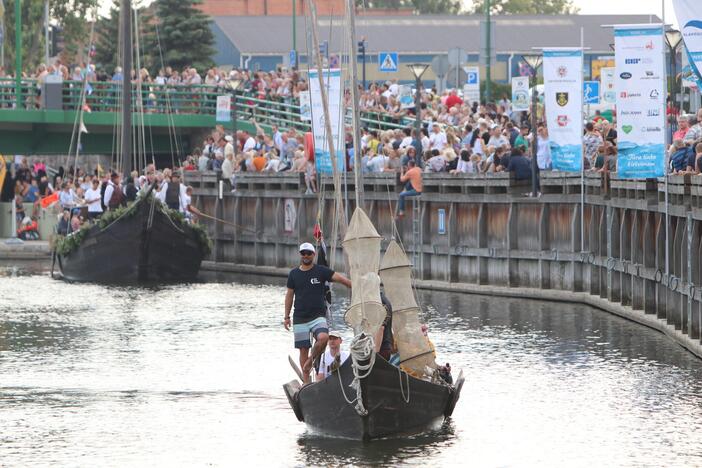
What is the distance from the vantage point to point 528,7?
16800 centimetres

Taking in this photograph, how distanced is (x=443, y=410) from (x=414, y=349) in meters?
0.98

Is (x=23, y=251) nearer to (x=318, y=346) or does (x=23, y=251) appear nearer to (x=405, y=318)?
(x=318, y=346)

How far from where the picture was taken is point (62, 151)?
68312mm

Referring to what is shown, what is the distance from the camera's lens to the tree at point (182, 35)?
90.9 metres

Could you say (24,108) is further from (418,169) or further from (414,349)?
(414,349)

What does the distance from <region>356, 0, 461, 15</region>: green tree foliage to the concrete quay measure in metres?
120

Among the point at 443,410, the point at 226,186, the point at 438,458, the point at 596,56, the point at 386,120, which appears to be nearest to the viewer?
the point at 438,458

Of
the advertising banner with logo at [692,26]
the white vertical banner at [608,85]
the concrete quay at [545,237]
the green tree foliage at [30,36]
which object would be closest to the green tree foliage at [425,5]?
the green tree foliage at [30,36]

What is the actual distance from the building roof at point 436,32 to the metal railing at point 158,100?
44750mm

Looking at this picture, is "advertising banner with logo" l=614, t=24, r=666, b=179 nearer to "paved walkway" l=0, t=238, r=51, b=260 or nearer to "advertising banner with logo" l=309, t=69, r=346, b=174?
"advertising banner with logo" l=309, t=69, r=346, b=174

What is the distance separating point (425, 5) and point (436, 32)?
165ft

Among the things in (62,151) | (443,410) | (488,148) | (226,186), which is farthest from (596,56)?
(443,410)

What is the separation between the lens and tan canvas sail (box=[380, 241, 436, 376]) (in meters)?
22.0

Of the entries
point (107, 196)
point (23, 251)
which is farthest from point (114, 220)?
point (23, 251)
